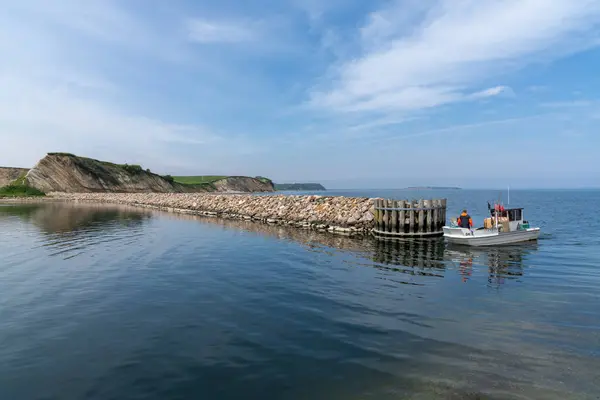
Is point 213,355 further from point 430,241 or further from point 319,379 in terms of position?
point 430,241

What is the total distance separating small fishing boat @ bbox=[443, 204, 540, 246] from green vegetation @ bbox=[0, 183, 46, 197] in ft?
395

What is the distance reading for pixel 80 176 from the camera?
4621 inches

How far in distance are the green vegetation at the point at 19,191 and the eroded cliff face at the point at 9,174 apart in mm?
30377

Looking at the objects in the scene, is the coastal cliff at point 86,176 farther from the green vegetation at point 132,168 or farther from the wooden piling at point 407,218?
the wooden piling at point 407,218

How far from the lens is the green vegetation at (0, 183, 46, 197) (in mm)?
102113

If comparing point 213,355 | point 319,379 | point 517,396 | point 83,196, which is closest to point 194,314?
point 213,355

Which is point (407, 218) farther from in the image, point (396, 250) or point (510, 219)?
point (510, 219)

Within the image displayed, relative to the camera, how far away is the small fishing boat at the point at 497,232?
983 inches

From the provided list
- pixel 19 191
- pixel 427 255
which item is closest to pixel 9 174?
pixel 19 191

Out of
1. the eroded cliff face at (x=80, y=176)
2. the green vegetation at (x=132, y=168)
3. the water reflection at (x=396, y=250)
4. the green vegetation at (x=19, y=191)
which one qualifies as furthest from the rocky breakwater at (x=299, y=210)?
the green vegetation at (x=132, y=168)

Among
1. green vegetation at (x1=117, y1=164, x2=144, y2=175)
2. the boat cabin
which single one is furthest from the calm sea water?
green vegetation at (x1=117, y1=164, x2=144, y2=175)

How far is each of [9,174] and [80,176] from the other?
43539 mm

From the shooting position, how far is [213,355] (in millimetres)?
8242

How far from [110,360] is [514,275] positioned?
17.2 m
